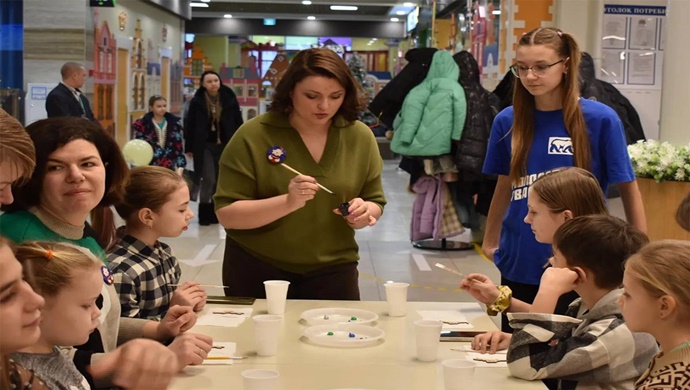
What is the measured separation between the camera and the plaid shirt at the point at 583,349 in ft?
8.41

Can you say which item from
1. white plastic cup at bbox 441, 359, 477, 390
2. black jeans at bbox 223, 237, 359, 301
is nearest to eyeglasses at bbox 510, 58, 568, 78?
black jeans at bbox 223, 237, 359, 301

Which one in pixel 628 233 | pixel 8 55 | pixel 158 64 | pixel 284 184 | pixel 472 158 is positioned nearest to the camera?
pixel 628 233

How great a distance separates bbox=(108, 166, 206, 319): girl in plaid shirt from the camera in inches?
122

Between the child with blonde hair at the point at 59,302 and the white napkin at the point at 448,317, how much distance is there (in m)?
1.49

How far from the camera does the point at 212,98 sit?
10.8m

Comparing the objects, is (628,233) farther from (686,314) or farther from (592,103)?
(592,103)

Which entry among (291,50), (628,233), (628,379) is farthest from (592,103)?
(291,50)

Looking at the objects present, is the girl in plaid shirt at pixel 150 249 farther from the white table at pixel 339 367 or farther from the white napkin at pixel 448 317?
the white napkin at pixel 448 317

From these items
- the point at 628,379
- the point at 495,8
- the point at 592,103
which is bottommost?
the point at 628,379

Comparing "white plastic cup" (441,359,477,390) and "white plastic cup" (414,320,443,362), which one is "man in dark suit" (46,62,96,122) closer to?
"white plastic cup" (414,320,443,362)

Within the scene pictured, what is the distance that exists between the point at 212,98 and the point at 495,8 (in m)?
3.43

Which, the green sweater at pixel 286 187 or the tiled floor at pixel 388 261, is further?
the tiled floor at pixel 388 261

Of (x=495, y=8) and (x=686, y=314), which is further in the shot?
(x=495, y=8)


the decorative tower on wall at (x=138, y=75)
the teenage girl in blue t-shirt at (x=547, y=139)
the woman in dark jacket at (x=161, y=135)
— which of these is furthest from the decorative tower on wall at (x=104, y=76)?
the teenage girl in blue t-shirt at (x=547, y=139)
